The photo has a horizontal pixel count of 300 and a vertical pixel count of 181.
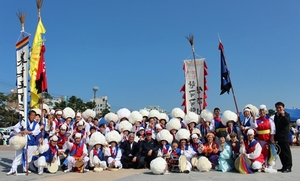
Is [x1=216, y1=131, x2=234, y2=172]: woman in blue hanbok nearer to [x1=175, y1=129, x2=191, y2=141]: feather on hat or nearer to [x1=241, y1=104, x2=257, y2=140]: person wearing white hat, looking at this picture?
[x1=241, y1=104, x2=257, y2=140]: person wearing white hat

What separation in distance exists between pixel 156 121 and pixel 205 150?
2.40 m

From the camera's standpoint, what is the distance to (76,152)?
25.4 feet

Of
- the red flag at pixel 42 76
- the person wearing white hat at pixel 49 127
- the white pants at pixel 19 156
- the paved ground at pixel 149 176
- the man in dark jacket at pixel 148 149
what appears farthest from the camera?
the person wearing white hat at pixel 49 127

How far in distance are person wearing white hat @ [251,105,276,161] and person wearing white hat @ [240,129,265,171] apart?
8.9 inches

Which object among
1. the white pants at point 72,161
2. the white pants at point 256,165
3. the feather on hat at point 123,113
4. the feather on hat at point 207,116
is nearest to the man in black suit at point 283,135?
the white pants at point 256,165

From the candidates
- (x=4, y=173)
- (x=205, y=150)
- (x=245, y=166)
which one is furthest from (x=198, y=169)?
(x=4, y=173)

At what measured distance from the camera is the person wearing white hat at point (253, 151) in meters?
7.14

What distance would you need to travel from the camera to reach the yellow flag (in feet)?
26.7

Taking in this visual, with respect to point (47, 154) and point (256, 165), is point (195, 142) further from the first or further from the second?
point (47, 154)

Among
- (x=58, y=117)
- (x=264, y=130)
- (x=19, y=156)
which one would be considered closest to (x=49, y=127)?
(x=58, y=117)

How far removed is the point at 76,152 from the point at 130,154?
5.30 feet

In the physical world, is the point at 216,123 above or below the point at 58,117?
below

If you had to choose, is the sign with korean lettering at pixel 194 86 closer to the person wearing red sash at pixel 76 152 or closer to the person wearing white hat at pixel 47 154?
the person wearing red sash at pixel 76 152

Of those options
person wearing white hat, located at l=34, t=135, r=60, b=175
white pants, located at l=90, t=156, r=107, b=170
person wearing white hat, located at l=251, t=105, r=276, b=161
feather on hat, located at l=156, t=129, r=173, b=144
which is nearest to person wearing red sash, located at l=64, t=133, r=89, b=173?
white pants, located at l=90, t=156, r=107, b=170
